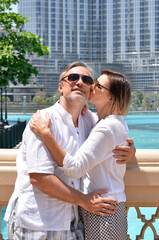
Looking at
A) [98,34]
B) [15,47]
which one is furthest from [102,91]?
[98,34]

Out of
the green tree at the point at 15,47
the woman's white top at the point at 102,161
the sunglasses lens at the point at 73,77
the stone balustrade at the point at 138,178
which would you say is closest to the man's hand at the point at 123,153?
the woman's white top at the point at 102,161

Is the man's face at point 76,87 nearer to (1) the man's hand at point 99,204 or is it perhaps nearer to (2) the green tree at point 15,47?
(1) the man's hand at point 99,204

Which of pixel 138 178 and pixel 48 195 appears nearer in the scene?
pixel 48 195

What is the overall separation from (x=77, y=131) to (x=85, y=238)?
0.44 meters

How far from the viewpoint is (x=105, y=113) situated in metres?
1.59

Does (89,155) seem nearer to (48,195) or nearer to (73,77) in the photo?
(48,195)

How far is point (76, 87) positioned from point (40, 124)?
251 millimetres

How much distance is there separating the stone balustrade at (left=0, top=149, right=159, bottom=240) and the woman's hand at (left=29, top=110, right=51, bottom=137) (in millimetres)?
252

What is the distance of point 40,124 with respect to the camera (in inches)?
56.8

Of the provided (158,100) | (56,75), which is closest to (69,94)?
(158,100)

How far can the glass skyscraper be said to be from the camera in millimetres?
59156

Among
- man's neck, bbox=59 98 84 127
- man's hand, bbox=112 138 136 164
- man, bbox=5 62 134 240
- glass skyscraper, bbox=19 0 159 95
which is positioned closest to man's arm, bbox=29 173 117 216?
man, bbox=5 62 134 240

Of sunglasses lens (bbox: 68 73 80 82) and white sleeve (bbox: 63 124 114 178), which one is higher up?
sunglasses lens (bbox: 68 73 80 82)

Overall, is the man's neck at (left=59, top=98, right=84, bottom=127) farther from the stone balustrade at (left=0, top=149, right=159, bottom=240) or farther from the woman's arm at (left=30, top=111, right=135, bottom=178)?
the stone balustrade at (left=0, top=149, right=159, bottom=240)
